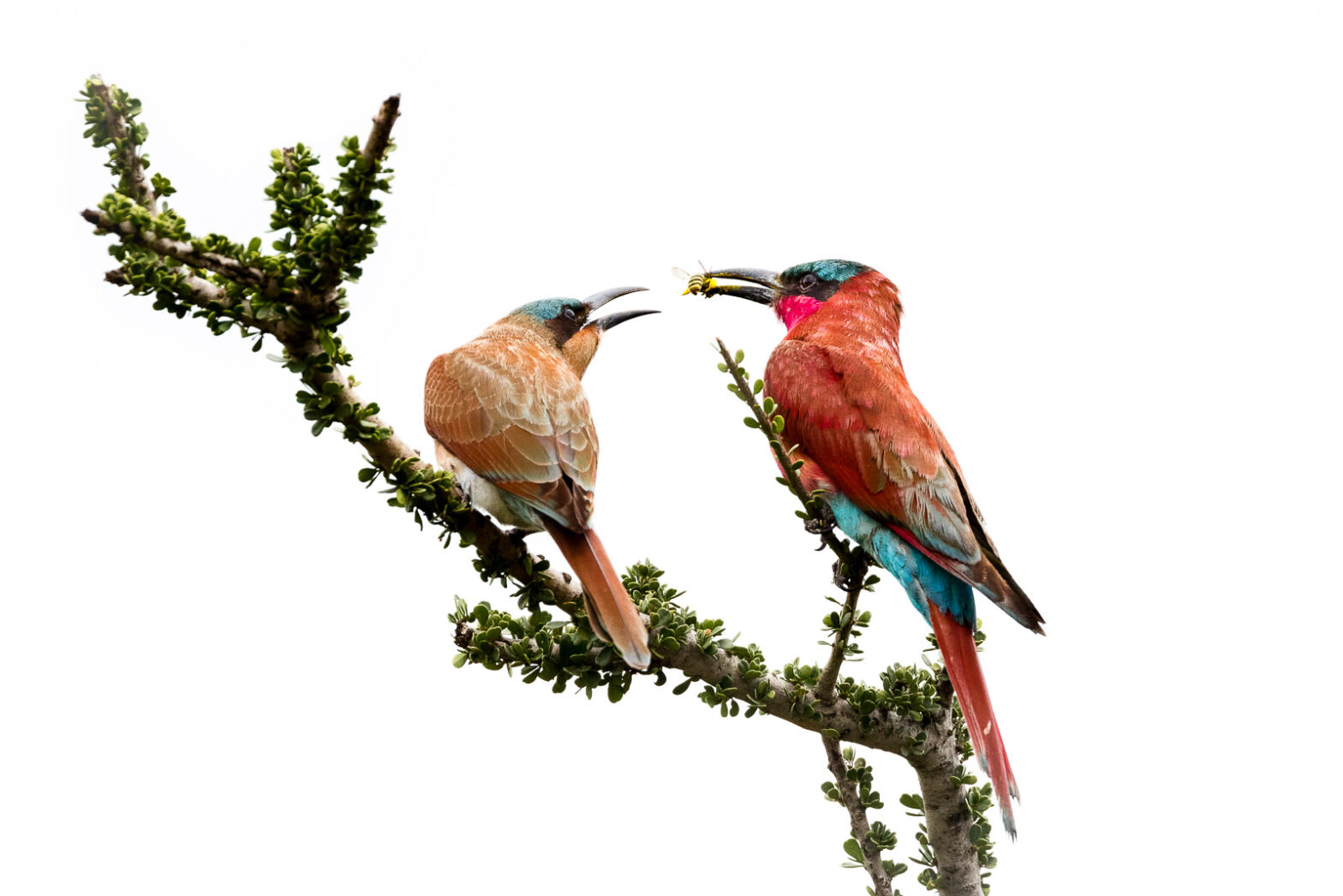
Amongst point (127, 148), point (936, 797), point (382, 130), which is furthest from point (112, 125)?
point (936, 797)

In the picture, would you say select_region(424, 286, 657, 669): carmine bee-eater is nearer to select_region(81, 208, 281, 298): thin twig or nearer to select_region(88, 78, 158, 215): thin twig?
select_region(81, 208, 281, 298): thin twig

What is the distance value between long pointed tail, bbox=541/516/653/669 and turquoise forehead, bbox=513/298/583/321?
1489 mm

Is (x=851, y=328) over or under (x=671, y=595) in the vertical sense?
over

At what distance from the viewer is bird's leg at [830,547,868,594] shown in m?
3.69

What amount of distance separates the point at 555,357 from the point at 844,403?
105 centimetres

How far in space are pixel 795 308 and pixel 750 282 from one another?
0.24 meters

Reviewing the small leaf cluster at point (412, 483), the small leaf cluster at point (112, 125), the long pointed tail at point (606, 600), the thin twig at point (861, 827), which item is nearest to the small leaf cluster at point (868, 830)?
the thin twig at point (861, 827)

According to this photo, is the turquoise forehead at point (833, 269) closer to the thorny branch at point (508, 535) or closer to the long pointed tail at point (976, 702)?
the thorny branch at point (508, 535)

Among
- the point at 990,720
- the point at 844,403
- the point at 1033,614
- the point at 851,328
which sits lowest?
the point at 990,720

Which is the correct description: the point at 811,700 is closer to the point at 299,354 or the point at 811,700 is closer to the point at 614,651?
the point at 614,651

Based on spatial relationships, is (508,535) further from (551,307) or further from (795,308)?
(795,308)

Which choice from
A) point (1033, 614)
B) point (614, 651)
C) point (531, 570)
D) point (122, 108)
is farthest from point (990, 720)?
point (122, 108)

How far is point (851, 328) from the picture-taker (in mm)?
4797

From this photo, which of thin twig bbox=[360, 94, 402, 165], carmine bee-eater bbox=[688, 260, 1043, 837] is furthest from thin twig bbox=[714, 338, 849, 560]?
thin twig bbox=[360, 94, 402, 165]
